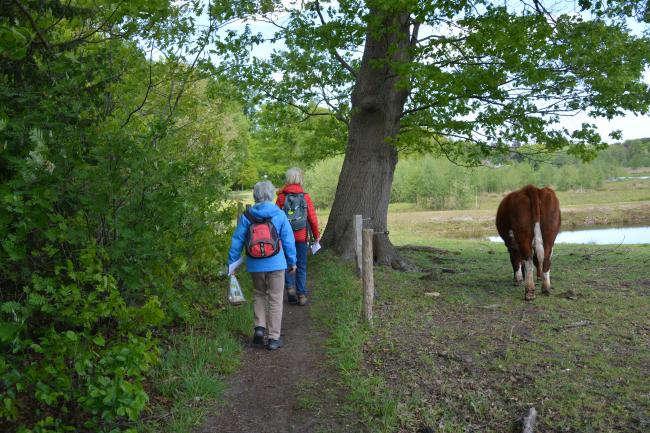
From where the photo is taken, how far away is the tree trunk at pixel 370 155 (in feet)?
37.2

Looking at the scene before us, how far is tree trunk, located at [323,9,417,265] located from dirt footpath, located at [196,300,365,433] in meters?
5.18

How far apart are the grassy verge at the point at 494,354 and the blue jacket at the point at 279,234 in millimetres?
1091

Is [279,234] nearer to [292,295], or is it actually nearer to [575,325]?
[292,295]

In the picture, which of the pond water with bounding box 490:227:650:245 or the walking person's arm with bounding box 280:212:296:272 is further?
the pond water with bounding box 490:227:650:245

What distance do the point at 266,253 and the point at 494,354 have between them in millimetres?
2571

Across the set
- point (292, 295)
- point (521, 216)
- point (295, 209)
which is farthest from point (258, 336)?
point (521, 216)

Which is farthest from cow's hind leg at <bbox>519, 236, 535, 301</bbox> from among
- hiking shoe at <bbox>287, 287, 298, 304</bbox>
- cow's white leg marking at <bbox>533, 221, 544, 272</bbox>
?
hiking shoe at <bbox>287, 287, 298, 304</bbox>

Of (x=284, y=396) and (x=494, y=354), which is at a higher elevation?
(x=494, y=354)

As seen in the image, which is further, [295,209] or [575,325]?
[295,209]

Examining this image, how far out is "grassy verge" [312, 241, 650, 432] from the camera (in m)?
4.42

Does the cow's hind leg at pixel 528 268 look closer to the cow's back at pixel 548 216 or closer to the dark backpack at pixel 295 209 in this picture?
the cow's back at pixel 548 216

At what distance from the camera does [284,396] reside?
5.03m

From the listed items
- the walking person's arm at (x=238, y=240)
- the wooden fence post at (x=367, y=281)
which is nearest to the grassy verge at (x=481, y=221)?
the wooden fence post at (x=367, y=281)

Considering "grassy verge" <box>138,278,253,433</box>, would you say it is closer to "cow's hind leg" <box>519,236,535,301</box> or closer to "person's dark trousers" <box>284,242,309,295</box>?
"person's dark trousers" <box>284,242,309,295</box>
